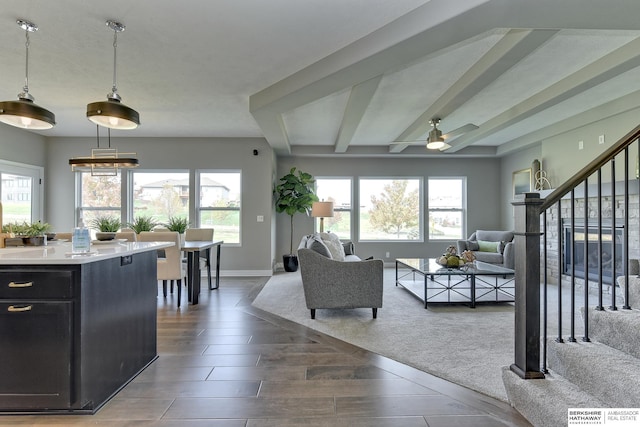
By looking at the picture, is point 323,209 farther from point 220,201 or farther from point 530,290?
point 530,290

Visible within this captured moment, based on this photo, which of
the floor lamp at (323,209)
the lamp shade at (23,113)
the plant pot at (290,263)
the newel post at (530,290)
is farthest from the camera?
the plant pot at (290,263)

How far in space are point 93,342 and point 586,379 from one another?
2.64m

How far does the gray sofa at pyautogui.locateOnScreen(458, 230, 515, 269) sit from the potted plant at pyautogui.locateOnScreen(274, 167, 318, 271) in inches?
126

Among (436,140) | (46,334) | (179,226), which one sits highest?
(436,140)

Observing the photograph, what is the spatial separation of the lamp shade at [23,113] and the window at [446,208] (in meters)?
6.99

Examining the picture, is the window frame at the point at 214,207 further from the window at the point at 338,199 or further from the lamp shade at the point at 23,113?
the lamp shade at the point at 23,113

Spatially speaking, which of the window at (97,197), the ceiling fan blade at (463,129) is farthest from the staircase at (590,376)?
the window at (97,197)

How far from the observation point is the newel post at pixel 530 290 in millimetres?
1859

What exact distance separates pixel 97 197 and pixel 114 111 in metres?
4.97

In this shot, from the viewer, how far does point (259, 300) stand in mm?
4512

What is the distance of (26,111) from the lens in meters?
2.29

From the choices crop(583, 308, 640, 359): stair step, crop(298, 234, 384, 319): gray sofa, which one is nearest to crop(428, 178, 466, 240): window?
crop(298, 234, 384, 319): gray sofa

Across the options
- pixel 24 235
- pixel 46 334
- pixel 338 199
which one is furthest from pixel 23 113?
pixel 338 199

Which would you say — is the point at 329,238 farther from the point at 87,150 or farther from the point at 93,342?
the point at 87,150
